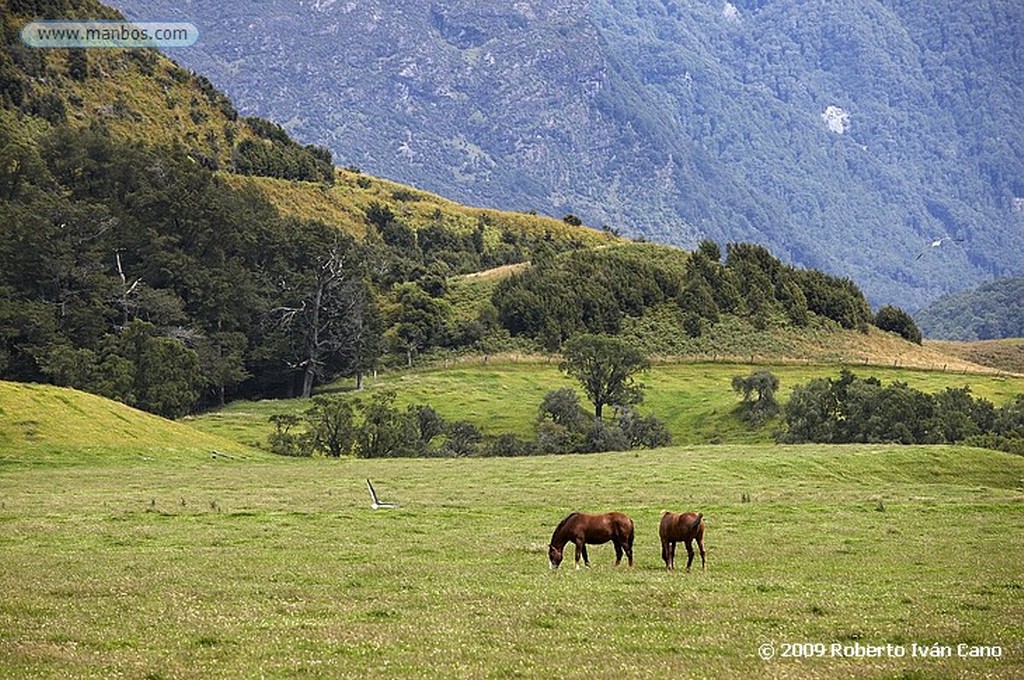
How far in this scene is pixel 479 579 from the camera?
23375 mm

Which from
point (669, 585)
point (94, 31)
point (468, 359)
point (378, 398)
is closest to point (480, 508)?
point (669, 585)

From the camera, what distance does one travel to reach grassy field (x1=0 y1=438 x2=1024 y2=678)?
15805mm

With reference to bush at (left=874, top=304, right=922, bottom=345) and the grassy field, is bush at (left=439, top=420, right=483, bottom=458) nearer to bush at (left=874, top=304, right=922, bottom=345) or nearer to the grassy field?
the grassy field

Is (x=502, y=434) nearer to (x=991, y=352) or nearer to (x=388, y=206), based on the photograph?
(x=388, y=206)

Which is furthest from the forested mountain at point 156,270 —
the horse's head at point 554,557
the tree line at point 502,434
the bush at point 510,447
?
the horse's head at point 554,557

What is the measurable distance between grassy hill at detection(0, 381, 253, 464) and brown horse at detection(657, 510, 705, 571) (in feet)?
121

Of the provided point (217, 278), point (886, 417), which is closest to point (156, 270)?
point (217, 278)

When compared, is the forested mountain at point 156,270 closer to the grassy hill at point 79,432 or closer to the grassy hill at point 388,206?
the grassy hill at point 388,206

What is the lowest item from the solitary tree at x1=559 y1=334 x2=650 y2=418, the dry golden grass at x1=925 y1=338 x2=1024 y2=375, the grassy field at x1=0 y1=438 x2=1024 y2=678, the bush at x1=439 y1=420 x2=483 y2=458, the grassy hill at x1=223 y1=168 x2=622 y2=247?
the grassy field at x1=0 y1=438 x2=1024 y2=678

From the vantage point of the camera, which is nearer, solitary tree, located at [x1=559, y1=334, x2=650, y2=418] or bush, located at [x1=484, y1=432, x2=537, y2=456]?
bush, located at [x1=484, y1=432, x2=537, y2=456]

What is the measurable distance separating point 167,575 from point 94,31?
13865cm

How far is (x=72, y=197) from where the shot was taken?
10338 cm

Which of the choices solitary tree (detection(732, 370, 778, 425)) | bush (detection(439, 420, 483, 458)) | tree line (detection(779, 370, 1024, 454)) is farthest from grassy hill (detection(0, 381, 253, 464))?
solitary tree (detection(732, 370, 778, 425))

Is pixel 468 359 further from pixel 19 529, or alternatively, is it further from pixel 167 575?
pixel 167 575
